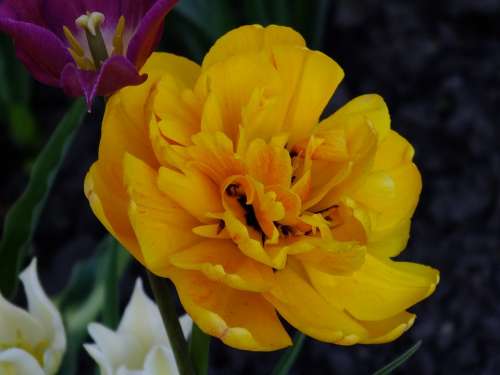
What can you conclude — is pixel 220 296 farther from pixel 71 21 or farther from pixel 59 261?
pixel 59 261

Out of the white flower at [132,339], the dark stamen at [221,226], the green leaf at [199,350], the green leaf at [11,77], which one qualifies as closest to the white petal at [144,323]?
the white flower at [132,339]

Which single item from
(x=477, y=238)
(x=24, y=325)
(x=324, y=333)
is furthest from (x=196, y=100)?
(x=477, y=238)

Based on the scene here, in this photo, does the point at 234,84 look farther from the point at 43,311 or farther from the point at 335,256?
the point at 43,311

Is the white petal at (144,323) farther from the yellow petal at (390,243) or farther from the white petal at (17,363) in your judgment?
the yellow petal at (390,243)

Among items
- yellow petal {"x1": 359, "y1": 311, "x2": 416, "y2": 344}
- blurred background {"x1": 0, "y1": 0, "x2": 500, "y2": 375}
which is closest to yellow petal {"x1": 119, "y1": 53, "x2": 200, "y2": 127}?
yellow petal {"x1": 359, "y1": 311, "x2": 416, "y2": 344}

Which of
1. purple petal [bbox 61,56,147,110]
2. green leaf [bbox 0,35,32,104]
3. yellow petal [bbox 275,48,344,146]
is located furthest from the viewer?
green leaf [bbox 0,35,32,104]

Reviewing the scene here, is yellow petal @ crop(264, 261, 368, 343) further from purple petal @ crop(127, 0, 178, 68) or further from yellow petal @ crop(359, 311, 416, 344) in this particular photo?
purple petal @ crop(127, 0, 178, 68)
